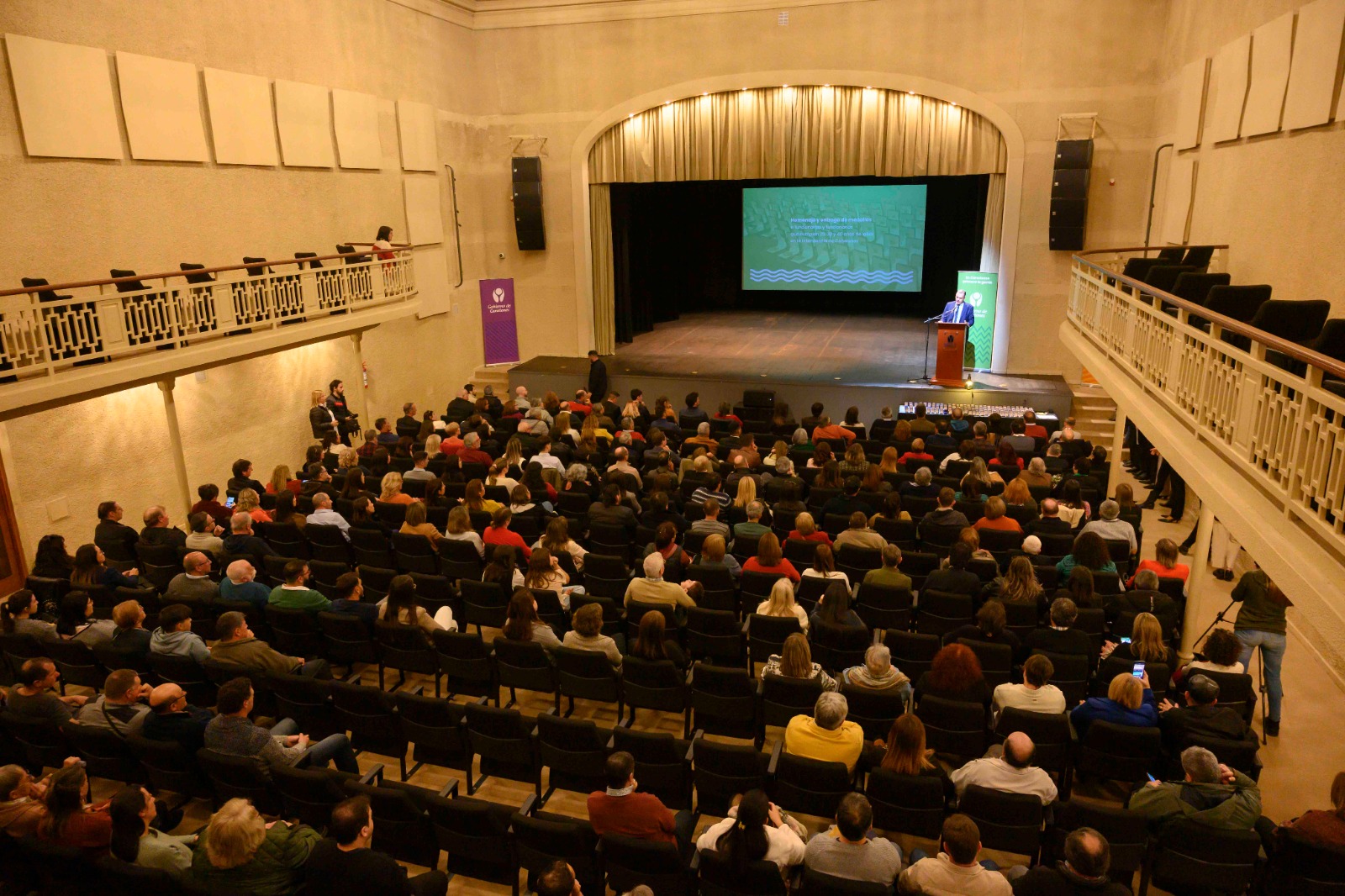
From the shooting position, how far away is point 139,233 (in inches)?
413

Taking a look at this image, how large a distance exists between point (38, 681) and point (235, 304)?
660cm

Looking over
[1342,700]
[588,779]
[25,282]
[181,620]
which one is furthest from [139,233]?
[1342,700]

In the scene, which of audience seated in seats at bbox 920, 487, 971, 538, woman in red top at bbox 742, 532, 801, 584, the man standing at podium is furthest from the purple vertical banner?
woman in red top at bbox 742, 532, 801, 584

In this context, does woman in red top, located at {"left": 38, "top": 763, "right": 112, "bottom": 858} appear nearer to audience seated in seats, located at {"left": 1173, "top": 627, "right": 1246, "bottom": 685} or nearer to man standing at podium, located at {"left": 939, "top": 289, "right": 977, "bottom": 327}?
audience seated in seats, located at {"left": 1173, "top": 627, "right": 1246, "bottom": 685}

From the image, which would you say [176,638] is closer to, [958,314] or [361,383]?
[361,383]

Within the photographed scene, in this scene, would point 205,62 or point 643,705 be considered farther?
point 205,62

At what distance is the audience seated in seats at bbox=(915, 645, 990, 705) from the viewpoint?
16.0 ft

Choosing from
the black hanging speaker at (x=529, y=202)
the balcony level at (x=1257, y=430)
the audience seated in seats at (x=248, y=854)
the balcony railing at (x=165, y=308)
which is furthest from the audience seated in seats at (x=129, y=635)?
the black hanging speaker at (x=529, y=202)

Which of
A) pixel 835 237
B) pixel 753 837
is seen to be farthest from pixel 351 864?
pixel 835 237

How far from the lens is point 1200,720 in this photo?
452 cm

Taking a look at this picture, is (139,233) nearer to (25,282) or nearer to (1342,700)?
(25,282)

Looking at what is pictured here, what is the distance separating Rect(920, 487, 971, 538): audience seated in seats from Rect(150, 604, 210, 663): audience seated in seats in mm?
5613

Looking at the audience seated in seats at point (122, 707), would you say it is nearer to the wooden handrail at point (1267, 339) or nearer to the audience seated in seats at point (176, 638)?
the audience seated in seats at point (176, 638)

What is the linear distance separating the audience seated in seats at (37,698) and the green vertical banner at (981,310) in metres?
14.0
